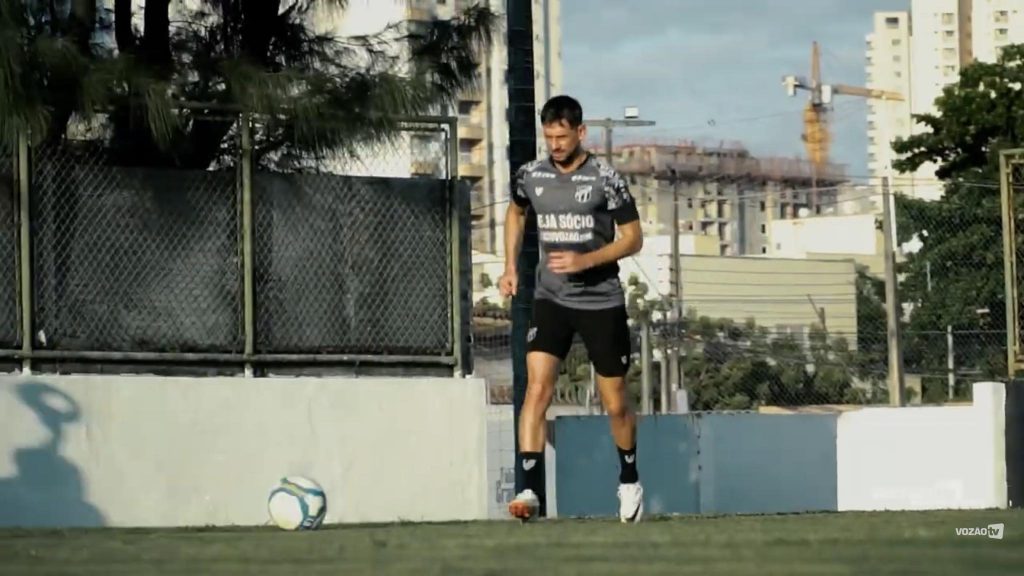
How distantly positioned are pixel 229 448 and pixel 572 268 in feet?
10.3

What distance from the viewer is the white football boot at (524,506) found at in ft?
31.4

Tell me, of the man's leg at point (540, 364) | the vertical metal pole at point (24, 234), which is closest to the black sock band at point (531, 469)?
the man's leg at point (540, 364)

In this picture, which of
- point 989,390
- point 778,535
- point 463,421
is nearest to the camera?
point 778,535

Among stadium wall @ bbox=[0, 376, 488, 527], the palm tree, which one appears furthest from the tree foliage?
stadium wall @ bbox=[0, 376, 488, 527]

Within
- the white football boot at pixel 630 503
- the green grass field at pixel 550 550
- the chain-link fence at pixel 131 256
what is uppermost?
the chain-link fence at pixel 131 256

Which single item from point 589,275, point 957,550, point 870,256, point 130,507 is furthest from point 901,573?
point 870,256

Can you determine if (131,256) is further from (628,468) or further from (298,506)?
(628,468)

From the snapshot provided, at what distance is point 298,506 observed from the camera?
9.66 m

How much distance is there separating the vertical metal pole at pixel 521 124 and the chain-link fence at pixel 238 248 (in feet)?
4.68

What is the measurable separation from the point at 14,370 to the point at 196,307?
3.65 ft

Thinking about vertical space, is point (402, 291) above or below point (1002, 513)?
above

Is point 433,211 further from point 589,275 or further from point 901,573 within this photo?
point 901,573

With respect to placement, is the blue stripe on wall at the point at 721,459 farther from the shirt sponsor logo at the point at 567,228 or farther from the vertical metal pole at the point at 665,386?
the vertical metal pole at the point at 665,386

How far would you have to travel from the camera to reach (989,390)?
754 inches
